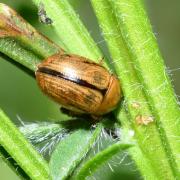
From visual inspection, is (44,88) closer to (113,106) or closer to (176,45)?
(113,106)

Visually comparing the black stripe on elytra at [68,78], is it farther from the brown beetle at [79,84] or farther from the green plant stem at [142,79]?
the green plant stem at [142,79]

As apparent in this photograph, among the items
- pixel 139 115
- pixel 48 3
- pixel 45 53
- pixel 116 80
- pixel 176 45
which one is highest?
pixel 48 3

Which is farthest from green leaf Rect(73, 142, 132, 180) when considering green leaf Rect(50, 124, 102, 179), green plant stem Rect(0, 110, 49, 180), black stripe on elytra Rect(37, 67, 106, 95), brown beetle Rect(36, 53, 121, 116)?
black stripe on elytra Rect(37, 67, 106, 95)

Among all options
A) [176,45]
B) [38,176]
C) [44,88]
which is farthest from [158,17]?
[38,176]

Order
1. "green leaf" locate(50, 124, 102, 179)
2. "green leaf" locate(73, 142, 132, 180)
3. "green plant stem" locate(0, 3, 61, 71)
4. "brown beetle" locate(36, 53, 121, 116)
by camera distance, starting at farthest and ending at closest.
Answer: "brown beetle" locate(36, 53, 121, 116) → "green plant stem" locate(0, 3, 61, 71) → "green leaf" locate(50, 124, 102, 179) → "green leaf" locate(73, 142, 132, 180)

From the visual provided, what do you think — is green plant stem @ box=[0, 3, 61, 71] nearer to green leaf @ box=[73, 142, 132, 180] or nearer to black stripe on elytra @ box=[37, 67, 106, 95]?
black stripe on elytra @ box=[37, 67, 106, 95]

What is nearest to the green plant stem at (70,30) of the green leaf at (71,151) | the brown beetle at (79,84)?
the brown beetle at (79,84)
